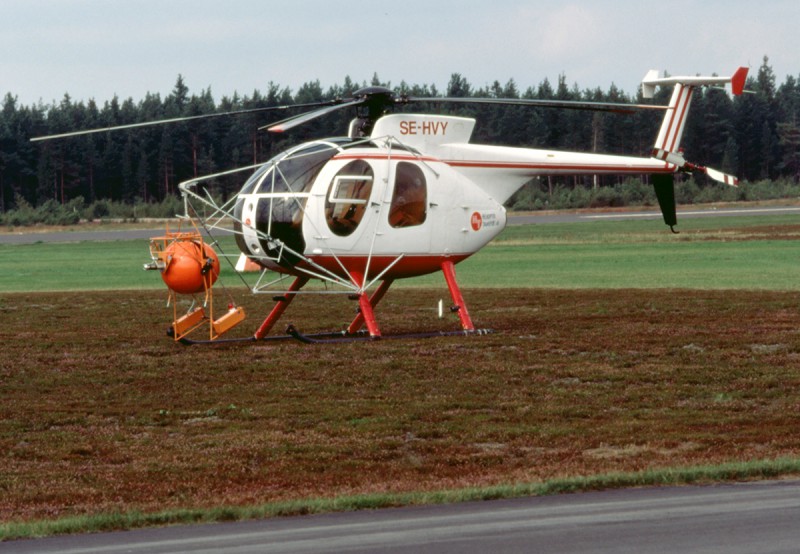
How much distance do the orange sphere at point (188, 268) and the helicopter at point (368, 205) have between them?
0.02 metres

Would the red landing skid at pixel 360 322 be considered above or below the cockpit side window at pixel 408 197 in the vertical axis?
below

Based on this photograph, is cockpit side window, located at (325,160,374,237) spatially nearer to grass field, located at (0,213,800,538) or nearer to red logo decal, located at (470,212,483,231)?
grass field, located at (0,213,800,538)

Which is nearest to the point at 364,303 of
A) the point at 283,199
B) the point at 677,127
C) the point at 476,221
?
the point at 283,199

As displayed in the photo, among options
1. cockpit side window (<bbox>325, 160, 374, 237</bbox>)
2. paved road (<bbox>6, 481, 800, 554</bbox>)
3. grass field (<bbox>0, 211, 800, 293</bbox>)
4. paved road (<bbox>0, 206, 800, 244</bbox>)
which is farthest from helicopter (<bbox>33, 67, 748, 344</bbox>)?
paved road (<bbox>0, 206, 800, 244</bbox>)

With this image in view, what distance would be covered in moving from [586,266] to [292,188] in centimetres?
2465

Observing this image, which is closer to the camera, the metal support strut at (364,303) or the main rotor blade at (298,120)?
the main rotor blade at (298,120)

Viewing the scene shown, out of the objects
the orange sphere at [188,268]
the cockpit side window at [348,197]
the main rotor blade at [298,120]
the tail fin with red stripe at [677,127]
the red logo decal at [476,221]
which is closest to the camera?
the main rotor blade at [298,120]

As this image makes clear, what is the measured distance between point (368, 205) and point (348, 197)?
0.38 m

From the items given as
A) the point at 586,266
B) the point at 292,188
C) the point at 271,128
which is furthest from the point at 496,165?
the point at 586,266

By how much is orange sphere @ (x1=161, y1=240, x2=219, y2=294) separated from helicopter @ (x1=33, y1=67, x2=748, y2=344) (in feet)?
0.06

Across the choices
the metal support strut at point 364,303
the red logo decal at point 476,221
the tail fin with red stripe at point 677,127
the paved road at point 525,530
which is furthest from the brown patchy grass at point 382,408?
the tail fin with red stripe at point 677,127

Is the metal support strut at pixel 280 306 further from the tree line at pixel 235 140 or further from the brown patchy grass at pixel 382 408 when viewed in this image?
the tree line at pixel 235 140

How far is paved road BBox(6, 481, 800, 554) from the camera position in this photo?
Answer: 8.95 meters

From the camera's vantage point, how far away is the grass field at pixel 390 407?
11586mm
